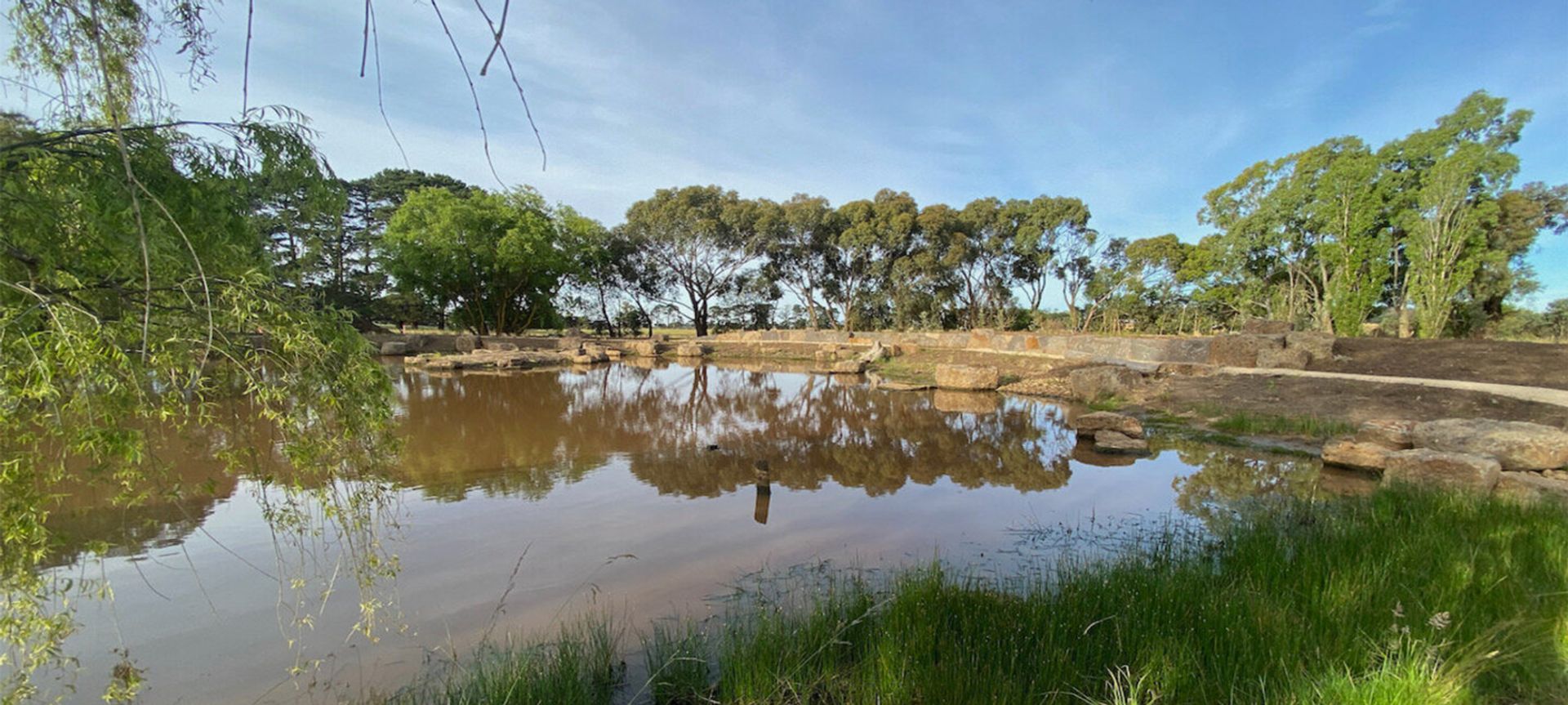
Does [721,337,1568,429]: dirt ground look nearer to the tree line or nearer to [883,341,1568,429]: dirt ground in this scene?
[883,341,1568,429]: dirt ground

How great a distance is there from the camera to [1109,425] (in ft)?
36.9

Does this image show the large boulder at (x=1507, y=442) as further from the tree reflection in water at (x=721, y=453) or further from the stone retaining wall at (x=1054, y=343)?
the stone retaining wall at (x=1054, y=343)

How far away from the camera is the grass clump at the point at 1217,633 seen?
2.61 m

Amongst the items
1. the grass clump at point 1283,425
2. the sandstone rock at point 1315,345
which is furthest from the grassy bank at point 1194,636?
the sandstone rock at point 1315,345

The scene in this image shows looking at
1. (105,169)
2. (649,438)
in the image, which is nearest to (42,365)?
(105,169)

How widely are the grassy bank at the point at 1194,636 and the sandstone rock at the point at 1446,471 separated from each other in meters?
2.04

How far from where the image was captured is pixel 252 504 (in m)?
7.25

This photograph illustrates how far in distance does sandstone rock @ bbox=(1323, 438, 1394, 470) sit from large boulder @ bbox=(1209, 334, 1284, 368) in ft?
29.4

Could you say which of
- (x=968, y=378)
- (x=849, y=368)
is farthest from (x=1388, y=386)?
(x=849, y=368)

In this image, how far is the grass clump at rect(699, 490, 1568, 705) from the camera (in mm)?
2607

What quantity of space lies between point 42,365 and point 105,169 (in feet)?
4.36

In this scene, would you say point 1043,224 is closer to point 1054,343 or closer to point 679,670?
point 1054,343

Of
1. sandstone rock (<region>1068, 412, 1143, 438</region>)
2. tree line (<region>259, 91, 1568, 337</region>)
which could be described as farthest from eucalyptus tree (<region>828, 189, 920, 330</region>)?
sandstone rock (<region>1068, 412, 1143, 438</region>)

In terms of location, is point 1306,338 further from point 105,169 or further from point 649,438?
point 105,169
